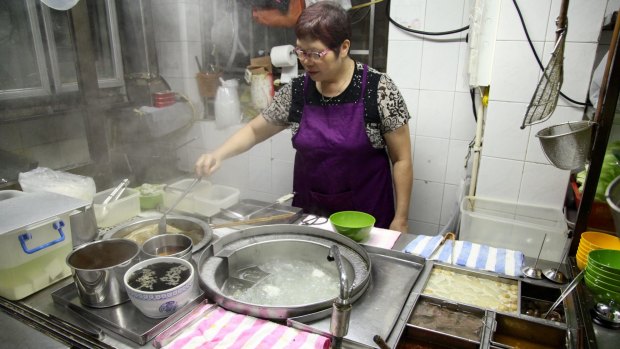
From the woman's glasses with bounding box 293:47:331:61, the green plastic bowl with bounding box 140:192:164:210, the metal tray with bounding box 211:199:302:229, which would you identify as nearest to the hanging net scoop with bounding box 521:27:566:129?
the woman's glasses with bounding box 293:47:331:61

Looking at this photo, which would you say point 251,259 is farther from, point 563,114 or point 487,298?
point 563,114

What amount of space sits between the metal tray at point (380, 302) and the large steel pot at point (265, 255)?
0.14 feet

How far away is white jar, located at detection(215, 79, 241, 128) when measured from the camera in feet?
11.2

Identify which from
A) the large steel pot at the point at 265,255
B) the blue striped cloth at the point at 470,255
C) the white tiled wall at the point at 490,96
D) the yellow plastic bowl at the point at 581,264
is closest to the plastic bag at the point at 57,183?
the large steel pot at the point at 265,255

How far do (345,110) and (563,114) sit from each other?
3.91 ft

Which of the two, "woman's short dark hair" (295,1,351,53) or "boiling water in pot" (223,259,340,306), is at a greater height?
"woman's short dark hair" (295,1,351,53)

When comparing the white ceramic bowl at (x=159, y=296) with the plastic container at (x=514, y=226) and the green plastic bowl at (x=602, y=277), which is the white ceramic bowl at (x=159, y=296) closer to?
the green plastic bowl at (x=602, y=277)

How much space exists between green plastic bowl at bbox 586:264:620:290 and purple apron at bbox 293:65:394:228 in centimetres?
113

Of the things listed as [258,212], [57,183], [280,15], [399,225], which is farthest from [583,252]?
[280,15]

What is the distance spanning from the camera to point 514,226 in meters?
2.24

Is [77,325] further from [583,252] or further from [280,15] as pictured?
[280,15]

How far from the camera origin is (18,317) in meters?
1.19

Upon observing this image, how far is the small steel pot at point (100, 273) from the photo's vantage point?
3.79ft

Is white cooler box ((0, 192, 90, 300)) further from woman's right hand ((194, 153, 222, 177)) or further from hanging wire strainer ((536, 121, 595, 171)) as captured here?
hanging wire strainer ((536, 121, 595, 171))
